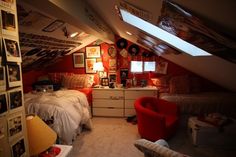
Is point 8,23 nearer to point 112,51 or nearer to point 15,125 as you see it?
point 15,125

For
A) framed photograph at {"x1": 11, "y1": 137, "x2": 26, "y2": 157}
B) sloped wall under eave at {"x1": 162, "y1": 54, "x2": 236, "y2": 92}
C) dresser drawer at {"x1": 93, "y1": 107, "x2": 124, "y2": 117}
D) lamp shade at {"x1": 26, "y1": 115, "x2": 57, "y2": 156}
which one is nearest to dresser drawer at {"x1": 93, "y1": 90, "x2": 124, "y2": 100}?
dresser drawer at {"x1": 93, "y1": 107, "x2": 124, "y2": 117}

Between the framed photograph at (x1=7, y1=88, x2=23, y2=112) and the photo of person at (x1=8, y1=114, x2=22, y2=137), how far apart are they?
49 millimetres

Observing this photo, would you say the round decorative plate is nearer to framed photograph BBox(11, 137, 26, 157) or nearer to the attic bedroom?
the attic bedroom

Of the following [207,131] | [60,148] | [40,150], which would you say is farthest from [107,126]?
[40,150]

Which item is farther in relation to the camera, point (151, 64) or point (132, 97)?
point (151, 64)

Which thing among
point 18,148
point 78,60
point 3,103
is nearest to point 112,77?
point 78,60

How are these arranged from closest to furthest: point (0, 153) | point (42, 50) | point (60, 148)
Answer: point (0, 153)
point (60, 148)
point (42, 50)

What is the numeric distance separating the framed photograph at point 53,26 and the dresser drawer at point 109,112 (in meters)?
2.33

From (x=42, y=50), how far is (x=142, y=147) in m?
2.71

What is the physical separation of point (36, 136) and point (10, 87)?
0.48 meters

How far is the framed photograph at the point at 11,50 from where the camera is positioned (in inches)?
34.4

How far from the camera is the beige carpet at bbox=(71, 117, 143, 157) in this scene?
264 centimetres

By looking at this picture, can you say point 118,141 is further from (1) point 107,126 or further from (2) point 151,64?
(2) point 151,64

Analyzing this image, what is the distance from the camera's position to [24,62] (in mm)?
3393
